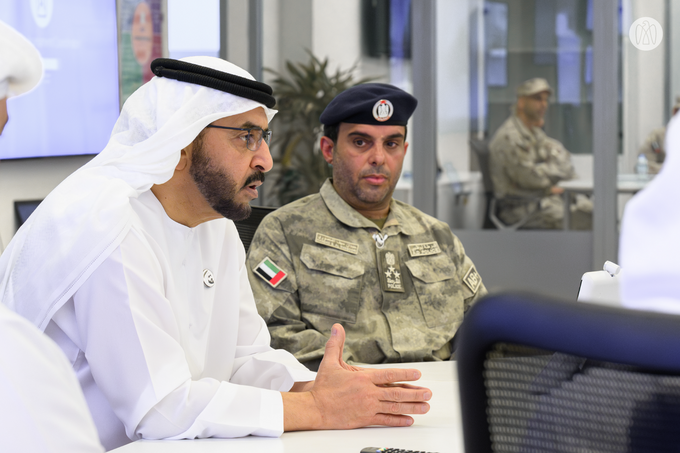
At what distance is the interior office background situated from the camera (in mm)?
4336

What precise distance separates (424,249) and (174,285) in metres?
1.02

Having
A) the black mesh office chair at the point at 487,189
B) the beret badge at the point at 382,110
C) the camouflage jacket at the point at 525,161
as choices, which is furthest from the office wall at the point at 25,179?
the camouflage jacket at the point at 525,161

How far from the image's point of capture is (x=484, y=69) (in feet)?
15.2

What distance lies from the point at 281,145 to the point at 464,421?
4555mm

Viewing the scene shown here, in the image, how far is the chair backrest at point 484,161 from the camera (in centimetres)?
464

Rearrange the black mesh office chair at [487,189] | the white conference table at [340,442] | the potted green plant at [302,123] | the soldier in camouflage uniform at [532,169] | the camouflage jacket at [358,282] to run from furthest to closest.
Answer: the potted green plant at [302,123]
the black mesh office chair at [487,189]
the soldier in camouflage uniform at [532,169]
the camouflage jacket at [358,282]
the white conference table at [340,442]

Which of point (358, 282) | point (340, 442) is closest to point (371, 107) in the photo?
point (358, 282)

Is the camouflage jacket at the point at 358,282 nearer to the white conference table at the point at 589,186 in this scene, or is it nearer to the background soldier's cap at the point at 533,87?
the white conference table at the point at 589,186

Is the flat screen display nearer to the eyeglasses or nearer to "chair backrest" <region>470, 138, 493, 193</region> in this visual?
the eyeglasses

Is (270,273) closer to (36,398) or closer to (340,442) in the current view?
(340,442)

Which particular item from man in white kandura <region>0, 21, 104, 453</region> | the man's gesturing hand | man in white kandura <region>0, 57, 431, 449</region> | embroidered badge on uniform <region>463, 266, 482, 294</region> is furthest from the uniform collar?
man in white kandura <region>0, 21, 104, 453</region>

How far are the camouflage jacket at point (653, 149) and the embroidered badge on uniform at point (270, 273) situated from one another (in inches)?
125

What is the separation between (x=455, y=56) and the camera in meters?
4.70

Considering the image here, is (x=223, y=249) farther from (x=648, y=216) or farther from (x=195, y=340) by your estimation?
(x=648, y=216)
